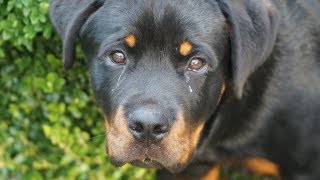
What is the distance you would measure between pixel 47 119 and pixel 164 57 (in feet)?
4.37

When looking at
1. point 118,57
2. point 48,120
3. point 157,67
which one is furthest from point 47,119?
point 157,67

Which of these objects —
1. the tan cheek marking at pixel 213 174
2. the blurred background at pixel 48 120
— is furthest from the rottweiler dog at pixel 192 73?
the blurred background at pixel 48 120

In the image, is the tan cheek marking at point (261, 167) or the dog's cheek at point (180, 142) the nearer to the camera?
the dog's cheek at point (180, 142)

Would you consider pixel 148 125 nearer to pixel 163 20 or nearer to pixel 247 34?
pixel 163 20

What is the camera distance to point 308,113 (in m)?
3.46

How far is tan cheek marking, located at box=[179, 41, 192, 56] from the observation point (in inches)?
120

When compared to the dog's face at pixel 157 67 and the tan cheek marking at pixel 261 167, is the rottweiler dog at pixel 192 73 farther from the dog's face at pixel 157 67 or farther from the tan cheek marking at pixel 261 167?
the tan cheek marking at pixel 261 167

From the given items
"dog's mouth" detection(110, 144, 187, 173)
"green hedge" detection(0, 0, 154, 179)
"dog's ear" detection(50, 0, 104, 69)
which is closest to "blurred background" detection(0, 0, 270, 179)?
"green hedge" detection(0, 0, 154, 179)

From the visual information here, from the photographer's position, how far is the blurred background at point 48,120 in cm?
401

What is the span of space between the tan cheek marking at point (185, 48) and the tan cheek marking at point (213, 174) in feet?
3.33

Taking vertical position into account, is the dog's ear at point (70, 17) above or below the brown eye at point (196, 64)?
above

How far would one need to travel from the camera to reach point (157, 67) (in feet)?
10.0

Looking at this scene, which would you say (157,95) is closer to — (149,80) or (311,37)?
(149,80)

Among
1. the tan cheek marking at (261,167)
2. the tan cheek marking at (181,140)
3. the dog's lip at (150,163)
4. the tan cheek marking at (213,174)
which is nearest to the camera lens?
the tan cheek marking at (181,140)
